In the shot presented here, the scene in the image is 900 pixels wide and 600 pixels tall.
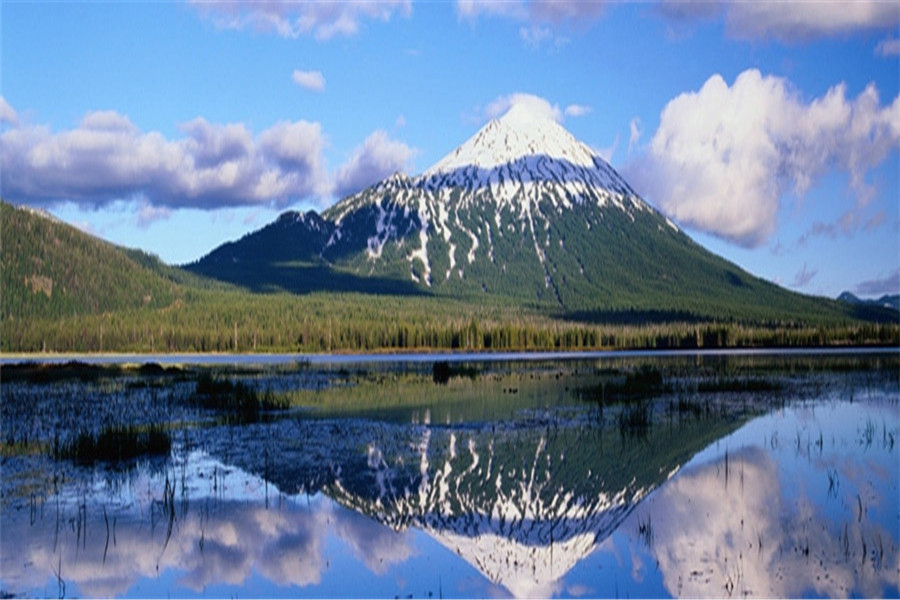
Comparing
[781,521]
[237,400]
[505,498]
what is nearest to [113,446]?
[505,498]

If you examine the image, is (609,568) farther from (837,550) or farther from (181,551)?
(181,551)

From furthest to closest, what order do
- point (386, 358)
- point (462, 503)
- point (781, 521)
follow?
point (386, 358) < point (462, 503) < point (781, 521)

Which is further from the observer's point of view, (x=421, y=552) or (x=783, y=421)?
(x=783, y=421)

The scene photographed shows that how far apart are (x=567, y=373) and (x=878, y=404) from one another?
1370 inches

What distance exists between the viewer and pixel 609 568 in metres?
19.1

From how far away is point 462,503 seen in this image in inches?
1001

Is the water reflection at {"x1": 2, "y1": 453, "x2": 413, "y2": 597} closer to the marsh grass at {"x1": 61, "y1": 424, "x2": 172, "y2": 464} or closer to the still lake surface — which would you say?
the still lake surface

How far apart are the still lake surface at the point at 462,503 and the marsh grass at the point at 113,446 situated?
20.1 inches

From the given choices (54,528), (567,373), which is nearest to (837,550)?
(54,528)

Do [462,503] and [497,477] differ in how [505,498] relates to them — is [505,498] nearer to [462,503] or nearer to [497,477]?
[462,503]

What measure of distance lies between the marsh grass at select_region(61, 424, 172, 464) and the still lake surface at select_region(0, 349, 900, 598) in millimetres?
509

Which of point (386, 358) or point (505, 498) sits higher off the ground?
point (386, 358)

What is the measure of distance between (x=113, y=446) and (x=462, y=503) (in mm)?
15211

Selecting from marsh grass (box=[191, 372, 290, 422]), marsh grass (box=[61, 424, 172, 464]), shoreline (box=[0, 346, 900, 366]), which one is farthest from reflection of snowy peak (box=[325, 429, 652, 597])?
shoreline (box=[0, 346, 900, 366])
